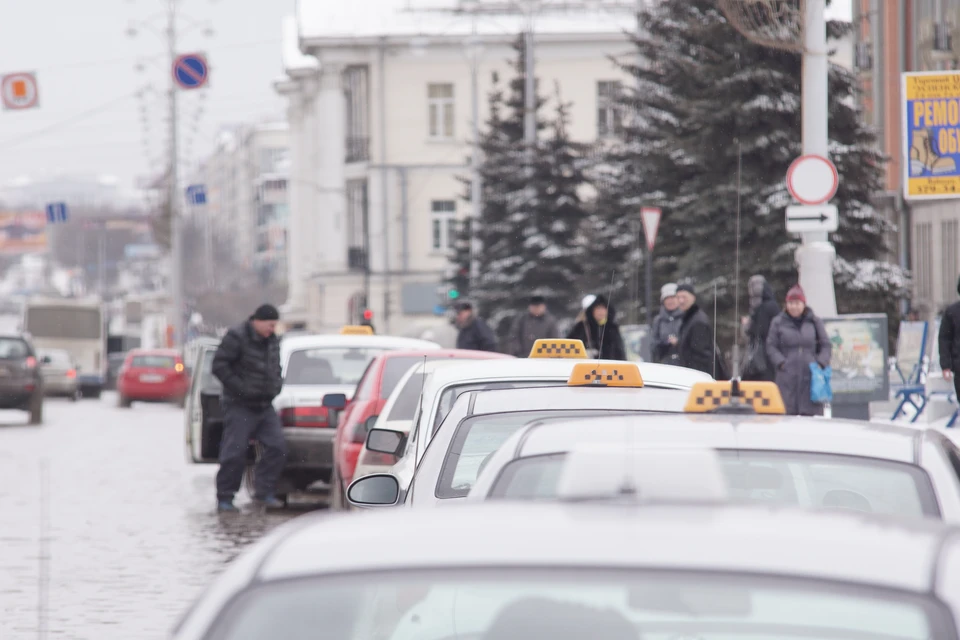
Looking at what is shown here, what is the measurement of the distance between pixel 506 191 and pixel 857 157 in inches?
797

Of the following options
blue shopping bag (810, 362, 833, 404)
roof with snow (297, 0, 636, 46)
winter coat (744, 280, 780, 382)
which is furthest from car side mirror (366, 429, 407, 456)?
roof with snow (297, 0, 636, 46)

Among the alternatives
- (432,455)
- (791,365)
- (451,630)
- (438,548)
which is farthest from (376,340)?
(438,548)

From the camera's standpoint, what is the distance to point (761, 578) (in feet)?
8.12

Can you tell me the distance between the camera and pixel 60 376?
4941cm

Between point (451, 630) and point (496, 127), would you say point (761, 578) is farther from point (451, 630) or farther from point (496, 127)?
point (496, 127)

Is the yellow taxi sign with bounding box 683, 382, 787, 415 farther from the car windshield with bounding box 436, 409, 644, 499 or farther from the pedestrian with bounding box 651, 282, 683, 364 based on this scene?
the pedestrian with bounding box 651, 282, 683, 364

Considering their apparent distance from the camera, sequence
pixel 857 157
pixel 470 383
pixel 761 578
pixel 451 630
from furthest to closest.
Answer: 1. pixel 857 157
2. pixel 470 383
3. pixel 451 630
4. pixel 761 578

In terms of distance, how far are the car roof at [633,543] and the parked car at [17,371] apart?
102ft

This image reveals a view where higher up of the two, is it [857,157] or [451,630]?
[857,157]

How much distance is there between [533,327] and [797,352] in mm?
5923

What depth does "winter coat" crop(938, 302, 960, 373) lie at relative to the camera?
1549cm

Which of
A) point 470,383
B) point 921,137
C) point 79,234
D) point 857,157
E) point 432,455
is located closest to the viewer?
point 432,455

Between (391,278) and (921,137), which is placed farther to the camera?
(391,278)

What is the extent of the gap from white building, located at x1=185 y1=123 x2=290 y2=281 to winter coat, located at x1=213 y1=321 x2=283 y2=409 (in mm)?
114340
